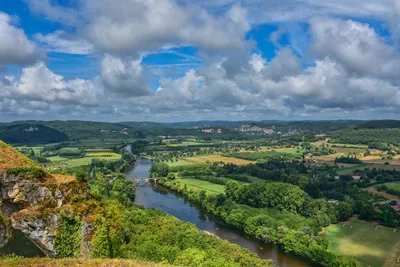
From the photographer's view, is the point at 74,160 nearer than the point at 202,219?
No

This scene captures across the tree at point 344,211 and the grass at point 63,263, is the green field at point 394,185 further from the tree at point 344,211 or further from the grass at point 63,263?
the grass at point 63,263

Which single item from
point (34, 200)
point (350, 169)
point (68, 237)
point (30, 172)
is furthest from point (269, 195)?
point (350, 169)

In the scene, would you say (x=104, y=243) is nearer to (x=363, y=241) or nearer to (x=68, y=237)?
(x=68, y=237)

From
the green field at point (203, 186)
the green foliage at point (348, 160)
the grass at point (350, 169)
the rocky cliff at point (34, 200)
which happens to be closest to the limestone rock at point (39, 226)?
the rocky cliff at point (34, 200)

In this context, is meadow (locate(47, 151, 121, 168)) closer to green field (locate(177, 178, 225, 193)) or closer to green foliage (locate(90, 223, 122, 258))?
green field (locate(177, 178, 225, 193))

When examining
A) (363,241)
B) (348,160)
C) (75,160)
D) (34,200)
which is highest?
(34,200)

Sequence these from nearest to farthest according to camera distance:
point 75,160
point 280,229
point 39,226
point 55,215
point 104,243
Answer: point 39,226 < point 55,215 < point 104,243 < point 280,229 < point 75,160

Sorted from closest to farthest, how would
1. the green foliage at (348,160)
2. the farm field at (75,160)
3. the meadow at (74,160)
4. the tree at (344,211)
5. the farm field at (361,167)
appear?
1. the tree at (344,211)
2. the farm field at (361,167)
3. the green foliage at (348,160)
4. the meadow at (74,160)
5. the farm field at (75,160)
